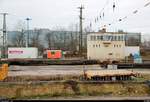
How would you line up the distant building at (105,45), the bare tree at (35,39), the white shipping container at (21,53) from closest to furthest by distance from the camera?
the distant building at (105,45), the white shipping container at (21,53), the bare tree at (35,39)

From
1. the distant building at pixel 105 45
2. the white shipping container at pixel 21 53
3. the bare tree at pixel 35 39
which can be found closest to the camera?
the distant building at pixel 105 45

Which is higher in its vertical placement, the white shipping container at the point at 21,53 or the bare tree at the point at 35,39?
the bare tree at the point at 35,39

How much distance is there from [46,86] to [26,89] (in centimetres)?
118

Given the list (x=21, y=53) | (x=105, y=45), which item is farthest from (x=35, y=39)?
(x=105, y=45)

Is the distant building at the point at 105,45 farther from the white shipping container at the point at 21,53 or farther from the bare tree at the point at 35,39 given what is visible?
the bare tree at the point at 35,39

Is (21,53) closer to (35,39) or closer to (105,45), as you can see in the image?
(105,45)

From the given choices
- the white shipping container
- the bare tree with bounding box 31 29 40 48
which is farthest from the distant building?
the bare tree with bounding box 31 29 40 48

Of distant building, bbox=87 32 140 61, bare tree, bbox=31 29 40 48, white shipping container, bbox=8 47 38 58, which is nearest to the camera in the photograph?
distant building, bbox=87 32 140 61

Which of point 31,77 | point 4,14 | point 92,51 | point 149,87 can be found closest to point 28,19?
point 4,14

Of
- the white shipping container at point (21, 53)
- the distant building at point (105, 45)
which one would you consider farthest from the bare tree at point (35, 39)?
the distant building at point (105, 45)

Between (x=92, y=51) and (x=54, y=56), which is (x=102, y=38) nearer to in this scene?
(x=92, y=51)

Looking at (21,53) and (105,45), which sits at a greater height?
(105,45)

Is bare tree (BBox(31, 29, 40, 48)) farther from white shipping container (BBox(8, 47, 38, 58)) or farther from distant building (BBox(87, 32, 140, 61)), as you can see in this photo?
distant building (BBox(87, 32, 140, 61))

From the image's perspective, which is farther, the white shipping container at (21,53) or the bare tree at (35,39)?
the bare tree at (35,39)
